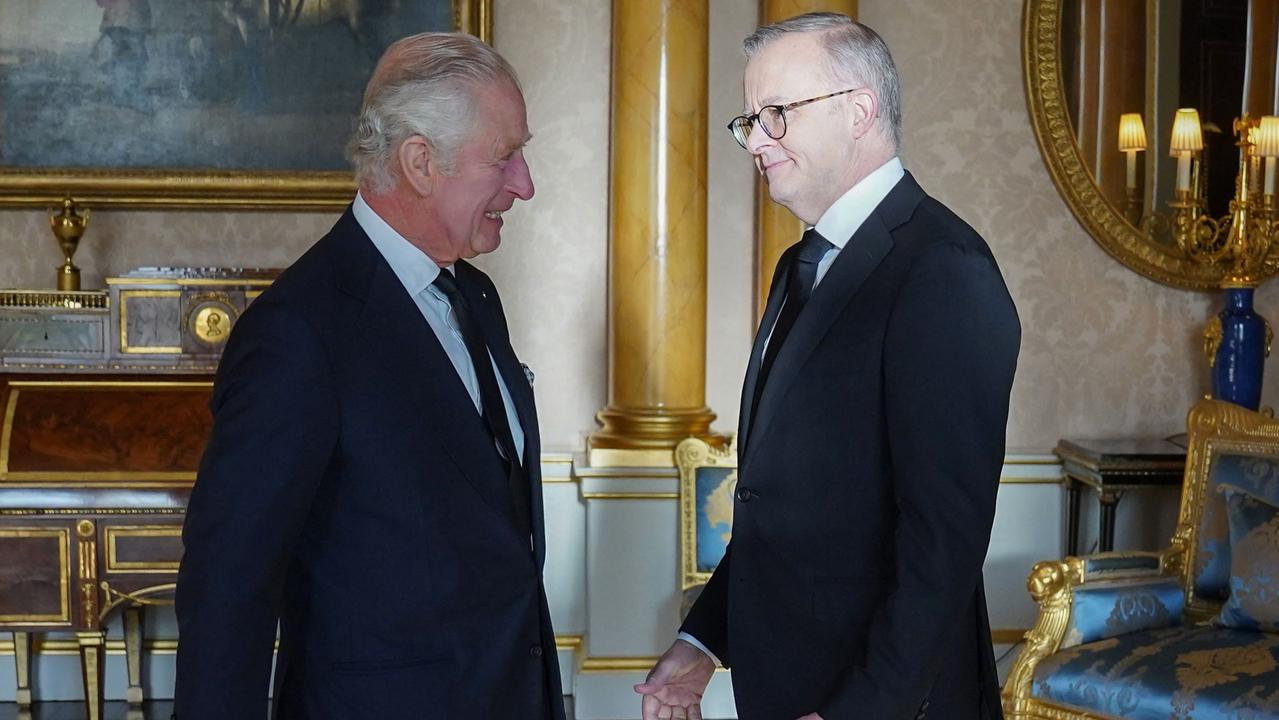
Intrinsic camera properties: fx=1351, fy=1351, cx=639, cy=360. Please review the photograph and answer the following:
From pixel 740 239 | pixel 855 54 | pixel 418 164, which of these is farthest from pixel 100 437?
pixel 855 54

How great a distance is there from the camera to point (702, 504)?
14.3 feet

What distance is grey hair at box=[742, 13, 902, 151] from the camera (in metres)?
1.70

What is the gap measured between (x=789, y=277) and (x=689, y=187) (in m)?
2.67

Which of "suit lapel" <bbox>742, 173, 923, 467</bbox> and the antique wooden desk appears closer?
"suit lapel" <bbox>742, 173, 923, 467</bbox>

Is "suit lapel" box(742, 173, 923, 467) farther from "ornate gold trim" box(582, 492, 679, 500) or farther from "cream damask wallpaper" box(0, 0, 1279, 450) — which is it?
"cream damask wallpaper" box(0, 0, 1279, 450)

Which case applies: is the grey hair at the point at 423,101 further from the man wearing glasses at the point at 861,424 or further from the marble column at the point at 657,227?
the marble column at the point at 657,227

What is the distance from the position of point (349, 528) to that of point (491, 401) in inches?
10.9

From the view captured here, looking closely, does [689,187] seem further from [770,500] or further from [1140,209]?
[770,500]

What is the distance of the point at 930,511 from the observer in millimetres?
1599

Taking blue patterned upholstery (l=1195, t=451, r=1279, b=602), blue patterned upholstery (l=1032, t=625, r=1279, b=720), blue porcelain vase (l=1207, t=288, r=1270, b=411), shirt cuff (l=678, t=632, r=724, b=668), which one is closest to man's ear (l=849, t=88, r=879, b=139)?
shirt cuff (l=678, t=632, r=724, b=668)

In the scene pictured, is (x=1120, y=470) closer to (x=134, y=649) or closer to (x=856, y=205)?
(x=856, y=205)

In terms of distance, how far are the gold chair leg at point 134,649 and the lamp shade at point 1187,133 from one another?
147 inches

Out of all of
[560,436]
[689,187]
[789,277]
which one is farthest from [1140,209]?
[789,277]

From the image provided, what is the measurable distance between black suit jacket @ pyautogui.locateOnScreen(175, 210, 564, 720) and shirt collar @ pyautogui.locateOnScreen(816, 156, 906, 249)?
0.53m
